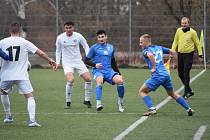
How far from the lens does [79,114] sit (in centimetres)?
1429

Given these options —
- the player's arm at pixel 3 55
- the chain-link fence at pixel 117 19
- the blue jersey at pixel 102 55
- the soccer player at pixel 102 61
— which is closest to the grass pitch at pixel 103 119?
the soccer player at pixel 102 61

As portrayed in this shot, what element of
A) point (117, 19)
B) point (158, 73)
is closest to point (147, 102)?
point (158, 73)

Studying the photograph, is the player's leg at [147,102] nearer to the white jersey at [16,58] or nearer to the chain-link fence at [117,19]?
the white jersey at [16,58]

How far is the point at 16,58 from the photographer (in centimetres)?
1233

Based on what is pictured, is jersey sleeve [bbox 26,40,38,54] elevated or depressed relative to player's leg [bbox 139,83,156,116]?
elevated

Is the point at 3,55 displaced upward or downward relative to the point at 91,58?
upward

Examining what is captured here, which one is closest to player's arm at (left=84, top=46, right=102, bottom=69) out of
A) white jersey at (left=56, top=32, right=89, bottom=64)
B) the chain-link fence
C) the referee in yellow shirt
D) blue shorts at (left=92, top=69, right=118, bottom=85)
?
blue shorts at (left=92, top=69, right=118, bottom=85)

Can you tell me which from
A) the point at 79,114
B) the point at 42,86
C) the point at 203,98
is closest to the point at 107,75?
the point at 79,114

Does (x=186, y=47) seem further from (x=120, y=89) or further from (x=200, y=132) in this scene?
(x=200, y=132)

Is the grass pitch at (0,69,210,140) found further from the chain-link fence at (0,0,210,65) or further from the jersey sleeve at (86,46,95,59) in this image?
the chain-link fence at (0,0,210,65)

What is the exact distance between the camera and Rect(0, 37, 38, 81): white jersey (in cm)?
1232

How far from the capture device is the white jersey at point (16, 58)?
12.3 m

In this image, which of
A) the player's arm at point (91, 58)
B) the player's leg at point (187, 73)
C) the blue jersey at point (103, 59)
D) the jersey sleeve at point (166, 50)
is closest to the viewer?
the jersey sleeve at point (166, 50)

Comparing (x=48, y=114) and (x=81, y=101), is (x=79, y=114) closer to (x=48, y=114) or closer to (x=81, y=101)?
(x=48, y=114)
